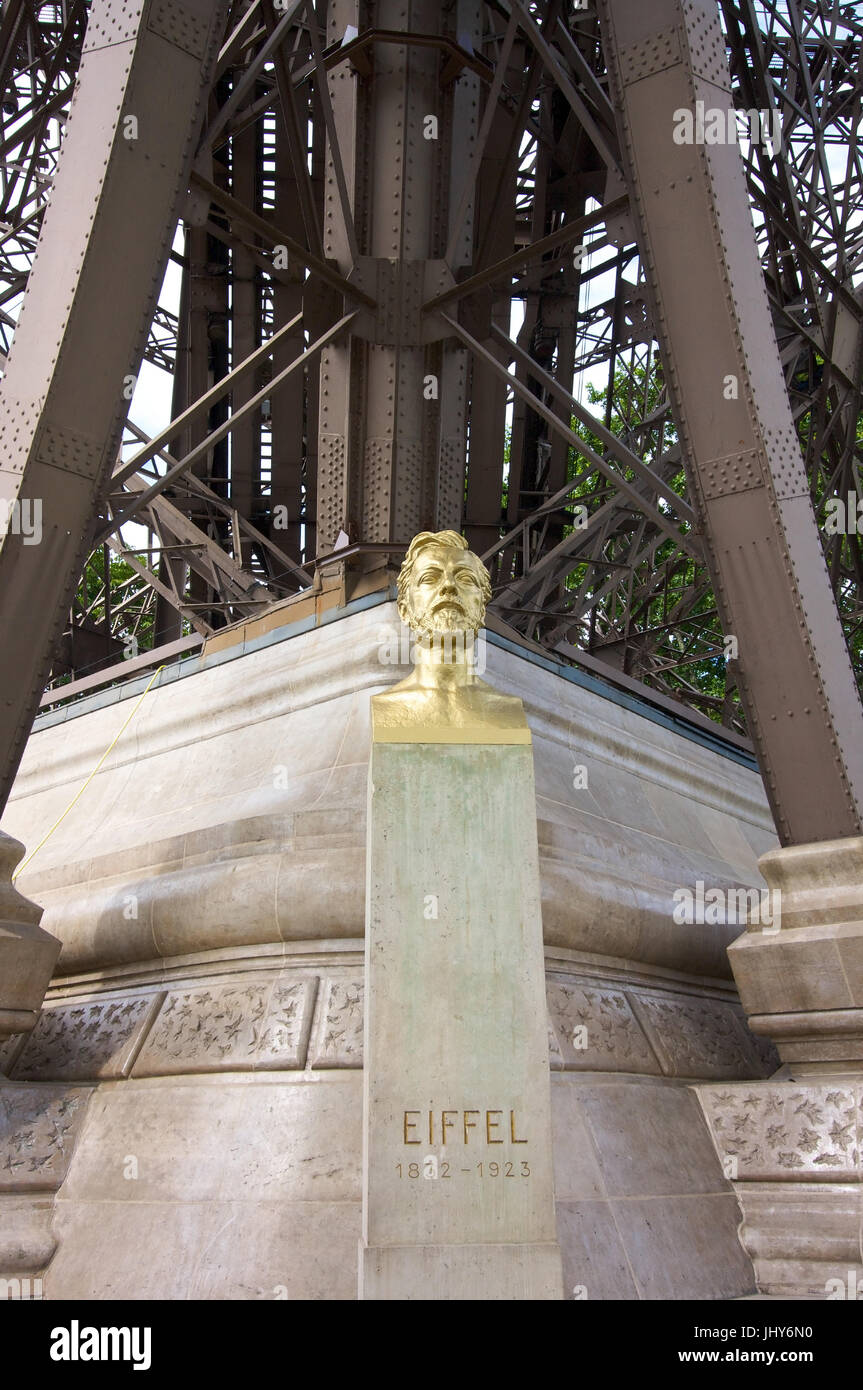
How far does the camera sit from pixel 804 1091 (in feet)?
23.0

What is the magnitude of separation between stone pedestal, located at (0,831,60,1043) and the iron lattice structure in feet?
8.19

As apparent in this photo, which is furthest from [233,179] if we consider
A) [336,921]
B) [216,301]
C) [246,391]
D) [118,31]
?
[336,921]

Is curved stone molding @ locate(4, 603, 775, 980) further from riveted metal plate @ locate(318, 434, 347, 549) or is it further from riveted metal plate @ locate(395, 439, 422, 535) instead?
riveted metal plate @ locate(395, 439, 422, 535)

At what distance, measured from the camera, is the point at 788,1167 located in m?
6.84

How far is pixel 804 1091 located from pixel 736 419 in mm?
4271

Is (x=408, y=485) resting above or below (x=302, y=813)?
above

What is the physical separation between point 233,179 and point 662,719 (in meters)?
13.6

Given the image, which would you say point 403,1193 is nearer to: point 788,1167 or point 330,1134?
point 330,1134

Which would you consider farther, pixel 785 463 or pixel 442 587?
pixel 785 463

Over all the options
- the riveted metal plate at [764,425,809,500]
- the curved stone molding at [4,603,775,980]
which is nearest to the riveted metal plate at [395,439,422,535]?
the curved stone molding at [4,603,775,980]

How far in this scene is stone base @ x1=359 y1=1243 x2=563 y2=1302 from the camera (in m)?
4.62

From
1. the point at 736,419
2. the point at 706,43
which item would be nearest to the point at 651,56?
the point at 706,43

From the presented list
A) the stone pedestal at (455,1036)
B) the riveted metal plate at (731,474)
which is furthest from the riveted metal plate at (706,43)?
the stone pedestal at (455,1036)

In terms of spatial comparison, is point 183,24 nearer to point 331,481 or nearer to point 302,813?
point 331,481
